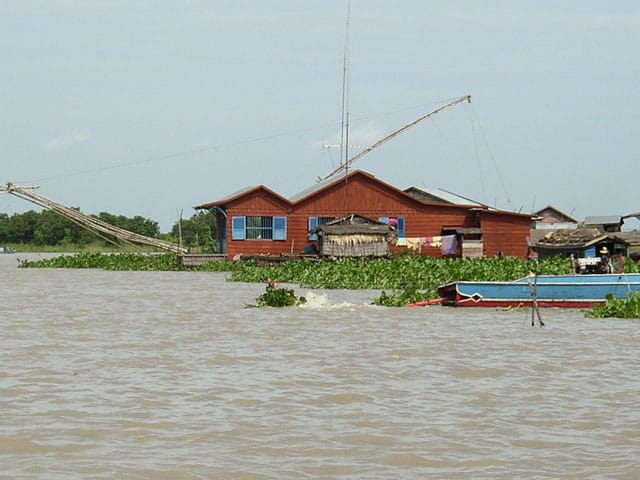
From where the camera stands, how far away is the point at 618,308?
17.5 m

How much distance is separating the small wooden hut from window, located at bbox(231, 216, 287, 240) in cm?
219

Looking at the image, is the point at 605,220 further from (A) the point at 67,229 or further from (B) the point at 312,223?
(A) the point at 67,229

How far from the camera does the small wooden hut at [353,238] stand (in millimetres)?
37031

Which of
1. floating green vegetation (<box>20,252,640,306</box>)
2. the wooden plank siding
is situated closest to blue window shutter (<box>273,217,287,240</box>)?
floating green vegetation (<box>20,252,640,306</box>)

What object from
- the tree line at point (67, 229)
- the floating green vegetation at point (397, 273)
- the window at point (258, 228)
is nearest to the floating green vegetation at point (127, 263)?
the window at point (258, 228)

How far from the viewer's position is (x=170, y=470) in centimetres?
669

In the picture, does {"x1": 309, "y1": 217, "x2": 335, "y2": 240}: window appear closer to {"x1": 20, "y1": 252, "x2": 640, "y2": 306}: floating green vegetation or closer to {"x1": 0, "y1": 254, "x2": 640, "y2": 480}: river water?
{"x1": 20, "y1": 252, "x2": 640, "y2": 306}: floating green vegetation

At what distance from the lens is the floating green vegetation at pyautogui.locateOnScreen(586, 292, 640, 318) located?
1733 cm

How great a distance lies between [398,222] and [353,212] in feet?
6.28

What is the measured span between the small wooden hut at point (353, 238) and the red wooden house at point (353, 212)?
2.04 metres

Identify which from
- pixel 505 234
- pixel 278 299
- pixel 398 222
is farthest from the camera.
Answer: pixel 505 234

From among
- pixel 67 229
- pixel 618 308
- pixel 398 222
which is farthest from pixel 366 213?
pixel 67 229

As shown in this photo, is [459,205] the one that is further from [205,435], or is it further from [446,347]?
[205,435]

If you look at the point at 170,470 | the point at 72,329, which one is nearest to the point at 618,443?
the point at 170,470
